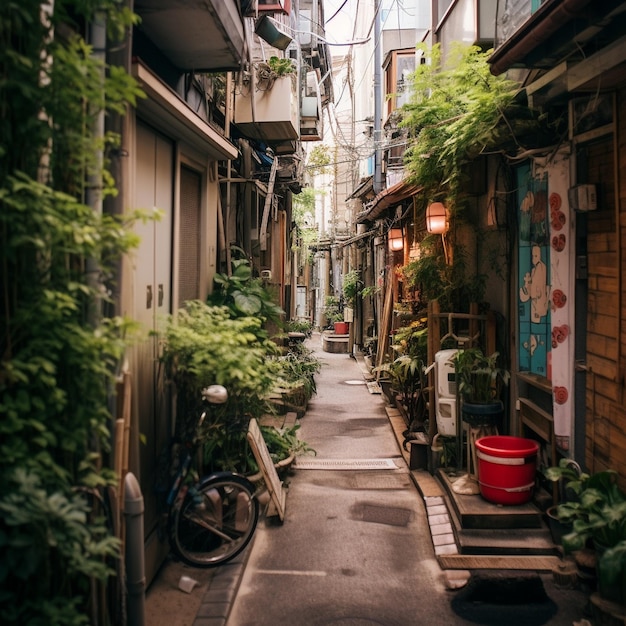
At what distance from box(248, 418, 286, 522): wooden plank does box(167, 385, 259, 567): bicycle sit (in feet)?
2.91

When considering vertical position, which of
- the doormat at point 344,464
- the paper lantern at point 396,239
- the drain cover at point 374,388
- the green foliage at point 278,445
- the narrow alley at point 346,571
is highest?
the paper lantern at point 396,239

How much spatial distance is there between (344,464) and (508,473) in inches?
157

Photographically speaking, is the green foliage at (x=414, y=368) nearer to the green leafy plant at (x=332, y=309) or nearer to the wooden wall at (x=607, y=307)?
the wooden wall at (x=607, y=307)

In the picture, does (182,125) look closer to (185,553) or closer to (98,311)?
(98,311)

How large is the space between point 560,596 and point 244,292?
16.9 ft

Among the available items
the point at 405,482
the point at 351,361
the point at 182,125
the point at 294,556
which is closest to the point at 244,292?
the point at 182,125

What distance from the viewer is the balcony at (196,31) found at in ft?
20.4

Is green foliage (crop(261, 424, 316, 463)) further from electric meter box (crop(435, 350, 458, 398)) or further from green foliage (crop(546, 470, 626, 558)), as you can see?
green foliage (crop(546, 470, 626, 558))

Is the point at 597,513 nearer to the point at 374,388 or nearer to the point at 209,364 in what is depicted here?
the point at 209,364

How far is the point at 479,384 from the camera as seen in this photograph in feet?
28.6

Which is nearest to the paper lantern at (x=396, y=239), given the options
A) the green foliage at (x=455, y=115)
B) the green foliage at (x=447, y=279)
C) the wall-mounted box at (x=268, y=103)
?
the green foliage at (x=447, y=279)

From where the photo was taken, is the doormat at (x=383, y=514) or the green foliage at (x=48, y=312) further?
the doormat at (x=383, y=514)

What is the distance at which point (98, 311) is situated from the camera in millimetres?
4023

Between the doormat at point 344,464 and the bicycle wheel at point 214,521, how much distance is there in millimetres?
3736
